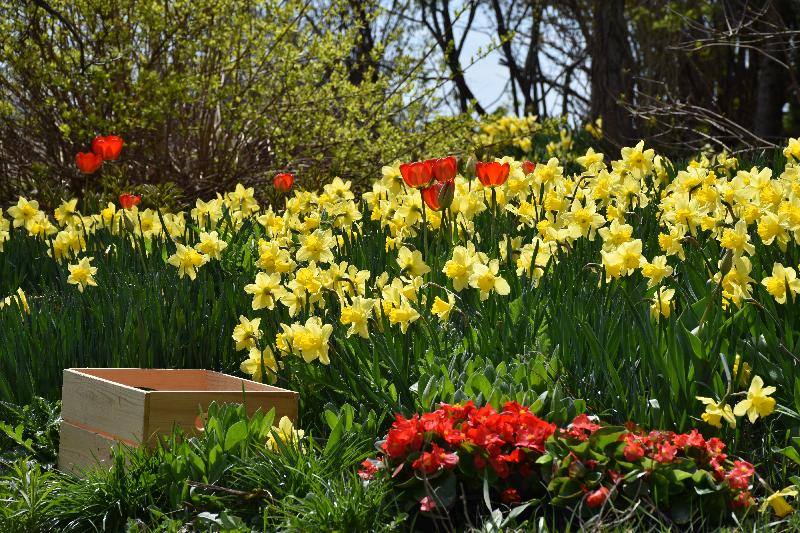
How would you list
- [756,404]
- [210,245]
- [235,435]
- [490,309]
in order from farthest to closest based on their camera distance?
[210,245], [490,309], [235,435], [756,404]

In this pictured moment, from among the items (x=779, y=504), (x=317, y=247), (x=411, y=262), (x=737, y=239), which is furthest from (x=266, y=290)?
(x=779, y=504)

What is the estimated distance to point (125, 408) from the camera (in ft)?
9.32

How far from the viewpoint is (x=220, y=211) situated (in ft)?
18.6

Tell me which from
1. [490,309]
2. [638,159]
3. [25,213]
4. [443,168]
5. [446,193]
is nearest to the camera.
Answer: [490,309]

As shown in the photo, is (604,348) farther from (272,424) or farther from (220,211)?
(220,211)

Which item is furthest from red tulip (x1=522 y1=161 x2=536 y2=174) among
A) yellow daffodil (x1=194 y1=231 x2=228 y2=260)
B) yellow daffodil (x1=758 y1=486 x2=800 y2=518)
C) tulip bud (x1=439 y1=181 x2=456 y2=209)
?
yellow daffodil (x1=758 y1=486 x2=800 y2=518)

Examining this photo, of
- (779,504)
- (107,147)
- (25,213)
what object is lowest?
(779,504)

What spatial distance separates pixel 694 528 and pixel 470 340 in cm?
101

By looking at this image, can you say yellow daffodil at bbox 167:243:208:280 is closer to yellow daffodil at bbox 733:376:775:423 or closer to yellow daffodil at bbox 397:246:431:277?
yellow daffodil at bbox 397:246:431:277

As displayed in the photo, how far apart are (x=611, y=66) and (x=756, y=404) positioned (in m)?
6.84

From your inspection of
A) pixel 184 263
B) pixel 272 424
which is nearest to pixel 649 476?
pixel 272 424

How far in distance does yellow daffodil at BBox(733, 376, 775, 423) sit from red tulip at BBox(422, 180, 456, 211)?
5.01 feet

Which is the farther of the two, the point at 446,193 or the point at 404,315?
the point at 446,193

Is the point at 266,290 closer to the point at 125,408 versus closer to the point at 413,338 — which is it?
the point at 413,338
